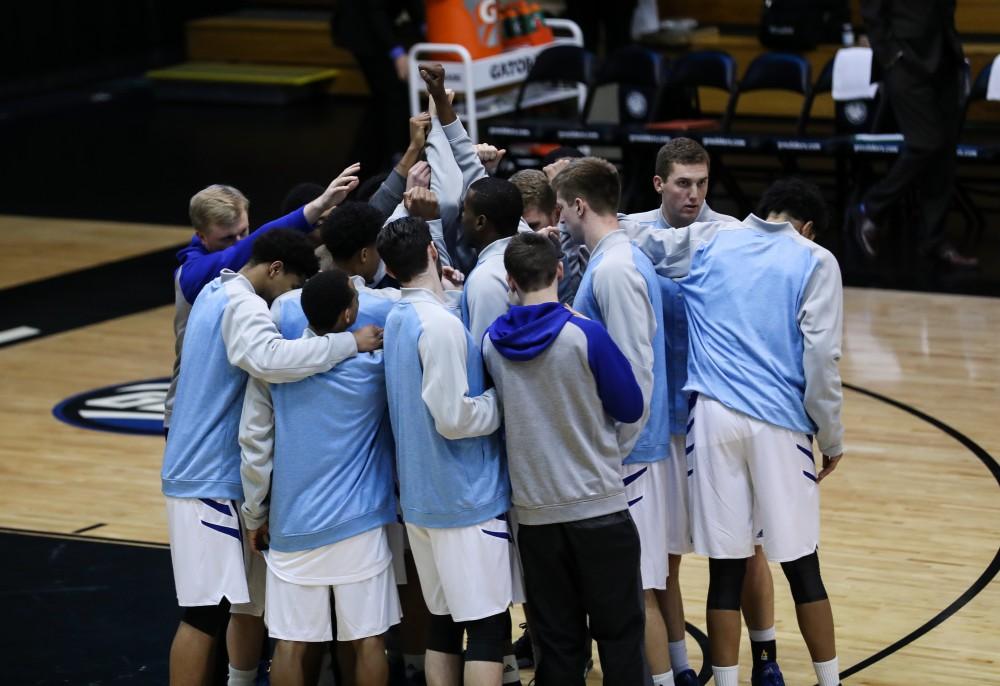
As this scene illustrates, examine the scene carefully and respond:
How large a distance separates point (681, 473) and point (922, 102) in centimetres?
534

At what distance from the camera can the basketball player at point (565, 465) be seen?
3955 millimetres

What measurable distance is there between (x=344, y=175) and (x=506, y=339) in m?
0.91

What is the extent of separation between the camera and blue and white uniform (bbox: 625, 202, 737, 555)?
4527mm

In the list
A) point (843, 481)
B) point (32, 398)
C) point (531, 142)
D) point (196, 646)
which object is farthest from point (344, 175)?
point (531, 142)

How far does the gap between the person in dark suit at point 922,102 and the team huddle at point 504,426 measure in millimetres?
4916

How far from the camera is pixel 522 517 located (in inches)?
160

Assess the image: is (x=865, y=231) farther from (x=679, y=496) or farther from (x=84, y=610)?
(x=84, y=610)

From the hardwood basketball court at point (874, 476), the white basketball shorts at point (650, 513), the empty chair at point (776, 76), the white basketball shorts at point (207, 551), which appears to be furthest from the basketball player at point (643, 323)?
the empty chair at point (776, 76)

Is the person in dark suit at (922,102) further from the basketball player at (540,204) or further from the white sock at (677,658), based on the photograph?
the white sock at (677,658)

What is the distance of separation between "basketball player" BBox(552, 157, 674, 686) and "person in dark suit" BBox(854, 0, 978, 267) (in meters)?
5.26

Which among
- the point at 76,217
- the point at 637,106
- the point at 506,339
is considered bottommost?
the point at 76,217

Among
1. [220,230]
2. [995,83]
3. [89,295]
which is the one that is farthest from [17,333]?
[995,83]

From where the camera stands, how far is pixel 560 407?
3.97 m

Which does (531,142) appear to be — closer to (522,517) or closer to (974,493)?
(974,493)
